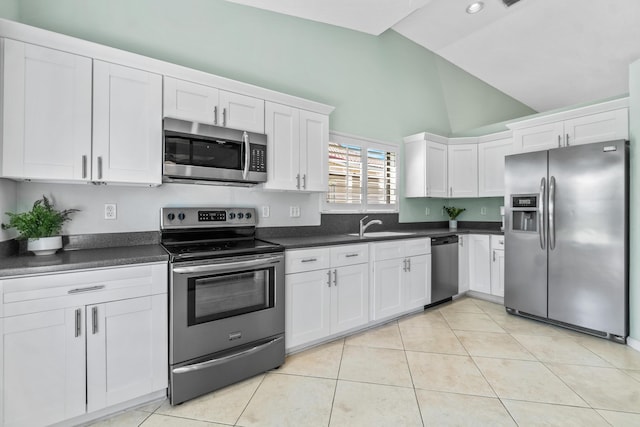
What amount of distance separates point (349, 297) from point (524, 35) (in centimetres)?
422

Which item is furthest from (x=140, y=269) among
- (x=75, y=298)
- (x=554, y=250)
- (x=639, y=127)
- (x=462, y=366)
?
(x=639, y=127)

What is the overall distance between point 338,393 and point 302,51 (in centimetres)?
331

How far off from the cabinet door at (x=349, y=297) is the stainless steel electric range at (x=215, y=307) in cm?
60

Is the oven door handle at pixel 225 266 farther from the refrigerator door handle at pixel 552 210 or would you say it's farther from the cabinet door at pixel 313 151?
the refrigerator door handle at pixel 552 210

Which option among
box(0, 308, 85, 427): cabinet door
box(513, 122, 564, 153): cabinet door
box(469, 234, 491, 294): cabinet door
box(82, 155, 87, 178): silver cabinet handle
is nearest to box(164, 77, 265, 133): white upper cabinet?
box(82, 155, 87, 178): silver cabinet handle

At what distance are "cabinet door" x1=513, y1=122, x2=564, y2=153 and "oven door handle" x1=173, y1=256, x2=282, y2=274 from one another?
10.5 ft

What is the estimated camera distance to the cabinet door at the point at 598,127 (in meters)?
2.83

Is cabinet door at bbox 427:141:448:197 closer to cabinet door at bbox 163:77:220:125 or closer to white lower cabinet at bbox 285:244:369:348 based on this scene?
white lower cabinet at bbox 285:244:369:348

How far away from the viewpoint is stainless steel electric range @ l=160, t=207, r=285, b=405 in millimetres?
1892

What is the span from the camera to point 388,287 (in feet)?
10.4

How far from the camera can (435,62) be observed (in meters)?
4.68

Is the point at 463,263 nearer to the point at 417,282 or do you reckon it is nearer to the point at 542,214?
the point at 417,282

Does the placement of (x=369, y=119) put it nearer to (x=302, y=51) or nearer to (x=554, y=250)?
(x=302, y=51)

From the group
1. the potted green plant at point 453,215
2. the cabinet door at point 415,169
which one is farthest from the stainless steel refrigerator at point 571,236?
the potted green plant at point 453,215
